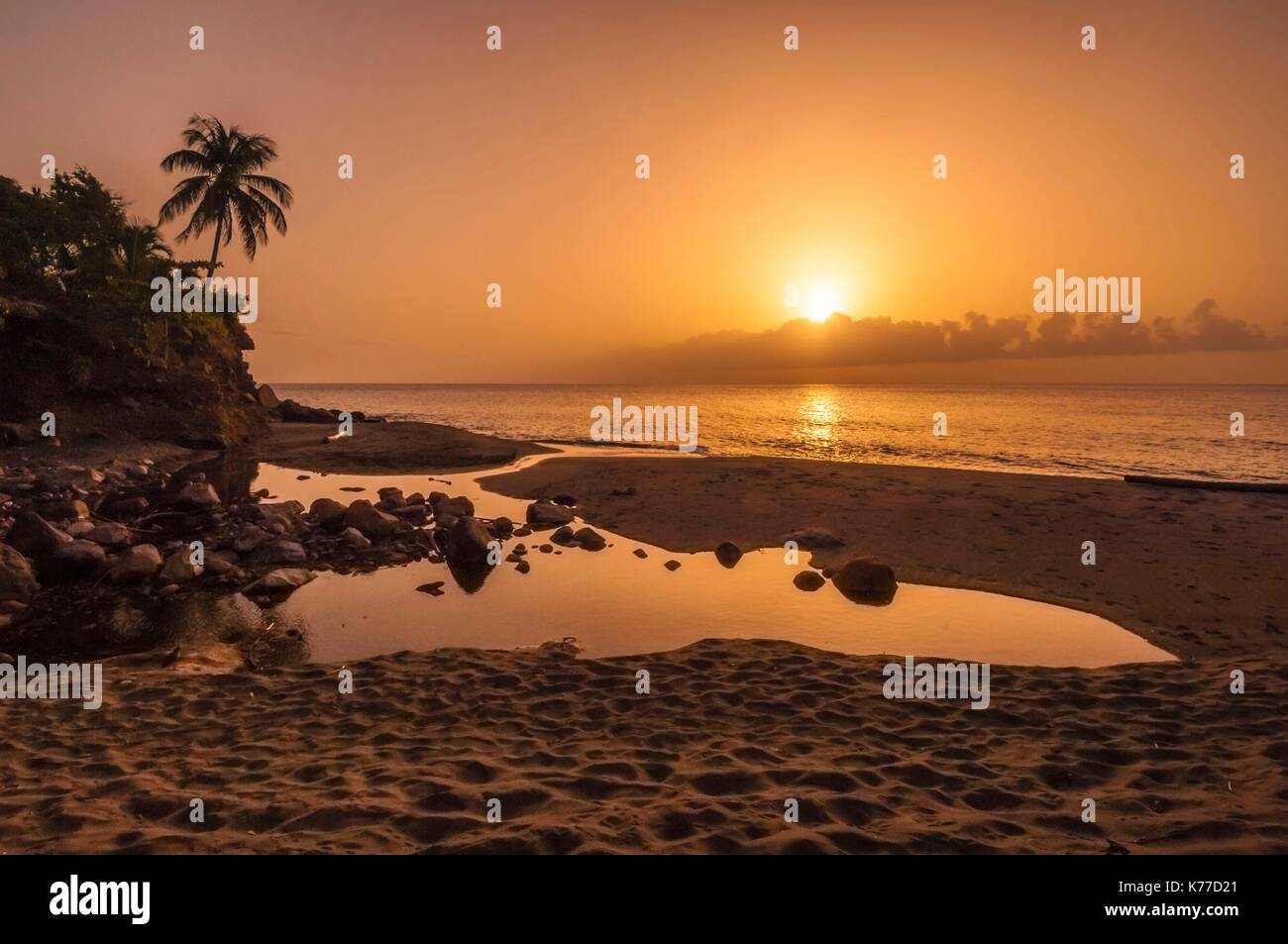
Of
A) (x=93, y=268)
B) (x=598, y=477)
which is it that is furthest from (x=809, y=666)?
(x=93, y=268)

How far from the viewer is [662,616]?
934cm

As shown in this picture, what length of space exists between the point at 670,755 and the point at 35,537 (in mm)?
12352

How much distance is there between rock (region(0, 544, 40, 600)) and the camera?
941 cm

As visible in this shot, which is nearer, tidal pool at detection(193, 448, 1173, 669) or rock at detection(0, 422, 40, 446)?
tidal pool at detection(193, 448, 1173, 669)

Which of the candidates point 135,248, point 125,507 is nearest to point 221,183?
point 135,248

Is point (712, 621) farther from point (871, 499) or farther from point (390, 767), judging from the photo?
point (871, 499)

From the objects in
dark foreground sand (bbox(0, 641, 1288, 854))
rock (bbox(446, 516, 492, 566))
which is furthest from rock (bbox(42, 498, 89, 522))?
dark foreground sand (bbox(0, 641, 1288, 854))

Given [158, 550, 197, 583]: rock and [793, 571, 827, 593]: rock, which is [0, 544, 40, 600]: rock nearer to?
[158, 550, 197, 583]: rock

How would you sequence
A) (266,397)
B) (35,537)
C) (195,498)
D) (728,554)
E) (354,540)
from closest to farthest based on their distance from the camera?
(35,537)
(728,554)
(354,540)
(195,498)
(266,397)

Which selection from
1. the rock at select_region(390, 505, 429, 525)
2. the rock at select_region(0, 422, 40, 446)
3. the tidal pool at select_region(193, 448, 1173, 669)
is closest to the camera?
the tidal pool at select_region(193, 448, 1173, 669)

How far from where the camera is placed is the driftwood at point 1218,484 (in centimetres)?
1675

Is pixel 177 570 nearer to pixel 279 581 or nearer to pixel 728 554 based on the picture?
pixel 279 581

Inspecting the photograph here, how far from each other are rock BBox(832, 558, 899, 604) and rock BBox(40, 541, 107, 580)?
12.2 m

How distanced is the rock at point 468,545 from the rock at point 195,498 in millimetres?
6906
